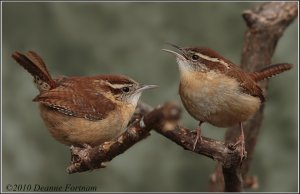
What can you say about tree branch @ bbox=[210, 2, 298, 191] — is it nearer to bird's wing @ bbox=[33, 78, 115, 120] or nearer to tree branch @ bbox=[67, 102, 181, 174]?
bird's wing @ bbox=[33, 78, 115, 120]

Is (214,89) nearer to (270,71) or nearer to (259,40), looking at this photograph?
(270,71)

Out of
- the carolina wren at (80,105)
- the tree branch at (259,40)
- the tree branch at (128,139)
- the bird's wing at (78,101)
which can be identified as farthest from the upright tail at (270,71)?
the tree branch at (128,139)

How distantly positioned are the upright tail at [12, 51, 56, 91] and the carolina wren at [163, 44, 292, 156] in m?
0.99

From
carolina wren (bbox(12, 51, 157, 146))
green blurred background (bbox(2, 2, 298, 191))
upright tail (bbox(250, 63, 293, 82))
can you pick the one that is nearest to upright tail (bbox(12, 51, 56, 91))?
carolina wren (bbox(12, 51, 157, 146))

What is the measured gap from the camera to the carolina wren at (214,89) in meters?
4.80

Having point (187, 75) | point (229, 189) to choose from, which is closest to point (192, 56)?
point (187, 75)

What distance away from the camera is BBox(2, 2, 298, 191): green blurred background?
24.3 ft

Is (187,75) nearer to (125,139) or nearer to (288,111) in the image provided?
(125,139)

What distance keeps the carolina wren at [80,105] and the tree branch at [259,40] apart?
1.72m

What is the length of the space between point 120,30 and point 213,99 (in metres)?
3.18

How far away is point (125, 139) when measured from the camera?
12.6 ft

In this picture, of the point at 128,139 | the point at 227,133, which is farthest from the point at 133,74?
the point at 128,139

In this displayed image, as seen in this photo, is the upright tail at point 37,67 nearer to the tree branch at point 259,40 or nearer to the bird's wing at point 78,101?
the bird's wing at point 78,101

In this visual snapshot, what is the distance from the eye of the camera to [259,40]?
6.34m
